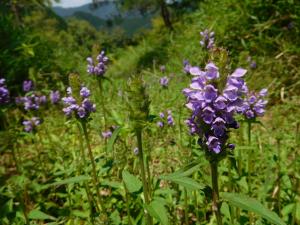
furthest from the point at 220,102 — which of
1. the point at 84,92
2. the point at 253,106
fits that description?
the point at 84,92

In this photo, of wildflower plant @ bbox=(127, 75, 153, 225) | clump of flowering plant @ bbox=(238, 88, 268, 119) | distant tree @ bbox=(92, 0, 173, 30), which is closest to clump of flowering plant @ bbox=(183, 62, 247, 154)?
wildflower plant @ bbox=(127, 75, 153, 225)

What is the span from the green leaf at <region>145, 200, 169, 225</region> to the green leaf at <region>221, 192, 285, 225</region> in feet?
1.20

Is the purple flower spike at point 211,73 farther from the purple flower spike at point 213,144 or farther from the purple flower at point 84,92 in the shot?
the purple flower at point 84,92

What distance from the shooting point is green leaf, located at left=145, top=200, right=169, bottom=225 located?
5.84ft

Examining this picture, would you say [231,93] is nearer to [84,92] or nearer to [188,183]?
[188,183]

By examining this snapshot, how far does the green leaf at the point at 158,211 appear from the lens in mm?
1780

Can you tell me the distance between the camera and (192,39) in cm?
761

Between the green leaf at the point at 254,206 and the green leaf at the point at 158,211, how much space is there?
366 millimetres

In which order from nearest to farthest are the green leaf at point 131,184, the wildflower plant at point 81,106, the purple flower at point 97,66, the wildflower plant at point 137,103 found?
the wildflower plant at point 137,103 → the green leaf at point 131,184 → the wildflower plant at point 81,106 → the purple flower at point 97,66

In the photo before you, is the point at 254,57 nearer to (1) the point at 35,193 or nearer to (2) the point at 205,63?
(1) the point at 35,193

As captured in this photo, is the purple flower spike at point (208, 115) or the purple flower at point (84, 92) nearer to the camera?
the purple flower spike at point (208, 115)

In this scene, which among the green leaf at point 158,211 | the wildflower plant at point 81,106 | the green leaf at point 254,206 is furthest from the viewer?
the wildflower plant at point 81,106

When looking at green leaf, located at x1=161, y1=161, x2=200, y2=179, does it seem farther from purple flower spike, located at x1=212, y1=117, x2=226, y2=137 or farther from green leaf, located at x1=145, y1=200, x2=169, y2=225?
green leaf, located at x1=145, y1=200, x2=169, y2=225

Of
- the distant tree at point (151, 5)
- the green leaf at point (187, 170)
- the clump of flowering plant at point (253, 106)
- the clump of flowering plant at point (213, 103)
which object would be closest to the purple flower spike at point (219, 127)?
the clump of flowering plant at point (213, 103)
